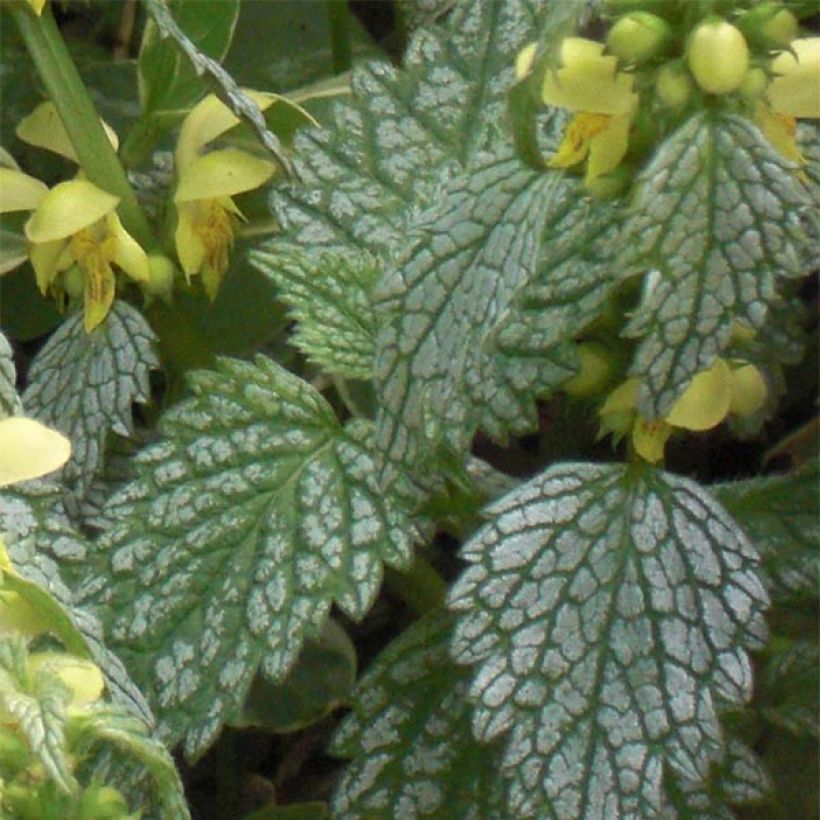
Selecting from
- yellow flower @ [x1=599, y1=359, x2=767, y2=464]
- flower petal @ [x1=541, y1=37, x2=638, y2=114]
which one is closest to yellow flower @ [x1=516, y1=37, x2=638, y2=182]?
flower petal @ [x1=541, y1=37, x2=638, y2=114]

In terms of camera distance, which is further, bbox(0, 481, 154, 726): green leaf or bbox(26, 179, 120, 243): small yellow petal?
bbox(26, 179, 120, 243): small yellow petal

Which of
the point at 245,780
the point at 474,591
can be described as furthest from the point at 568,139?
the point at 245,780

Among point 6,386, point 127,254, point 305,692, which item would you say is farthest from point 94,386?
point 305,692

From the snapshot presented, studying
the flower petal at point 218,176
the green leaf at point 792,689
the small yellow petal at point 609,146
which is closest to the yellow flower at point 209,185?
the flower petal at point 218,176

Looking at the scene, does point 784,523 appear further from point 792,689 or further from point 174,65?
point 174,65

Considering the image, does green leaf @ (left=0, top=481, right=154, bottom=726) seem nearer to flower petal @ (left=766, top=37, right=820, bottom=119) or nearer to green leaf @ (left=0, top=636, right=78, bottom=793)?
green leaf @ (left=0, top=636, right=78, bottom=793)

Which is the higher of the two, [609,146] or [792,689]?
[609,146]
